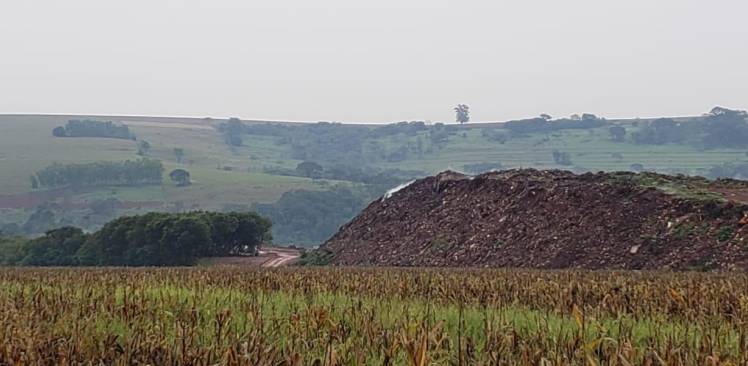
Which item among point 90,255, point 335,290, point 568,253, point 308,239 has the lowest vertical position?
point 308,239

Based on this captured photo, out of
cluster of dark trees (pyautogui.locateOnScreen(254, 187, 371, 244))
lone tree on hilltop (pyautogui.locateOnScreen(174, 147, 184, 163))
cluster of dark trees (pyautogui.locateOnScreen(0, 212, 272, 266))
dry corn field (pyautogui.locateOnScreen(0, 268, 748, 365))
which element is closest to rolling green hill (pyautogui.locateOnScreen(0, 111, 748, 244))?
cluster of dark trees (pyautogui.locateOnScreen(254, 187, 371, 244))

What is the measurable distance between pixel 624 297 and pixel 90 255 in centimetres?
5025

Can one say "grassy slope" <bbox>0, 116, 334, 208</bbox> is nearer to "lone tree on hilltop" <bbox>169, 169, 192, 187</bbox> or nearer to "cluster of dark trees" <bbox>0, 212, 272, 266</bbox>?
"lone tree on hilltop" <bbox>169, 169, 192, 187</bbox>

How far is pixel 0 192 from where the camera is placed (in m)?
140

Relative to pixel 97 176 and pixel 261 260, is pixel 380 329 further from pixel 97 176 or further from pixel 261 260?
pixel 97 176

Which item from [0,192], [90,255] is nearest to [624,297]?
[90,255]

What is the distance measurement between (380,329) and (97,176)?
14919 cm

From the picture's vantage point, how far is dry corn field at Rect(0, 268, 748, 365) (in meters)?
5.89

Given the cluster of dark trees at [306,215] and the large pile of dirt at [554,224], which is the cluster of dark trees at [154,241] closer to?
the large pile of dirt at [554,224]

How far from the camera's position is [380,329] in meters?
7.29

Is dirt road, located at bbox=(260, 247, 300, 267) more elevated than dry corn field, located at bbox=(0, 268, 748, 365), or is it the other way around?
dry corn field, located at bbox=(0, 268, 748, 365)

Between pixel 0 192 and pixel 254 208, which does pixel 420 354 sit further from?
pixel 0 192

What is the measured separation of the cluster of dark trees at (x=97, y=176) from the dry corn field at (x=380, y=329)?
5520 inches

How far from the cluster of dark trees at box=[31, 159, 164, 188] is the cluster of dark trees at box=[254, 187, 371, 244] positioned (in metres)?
29.2
